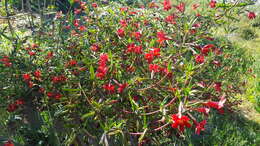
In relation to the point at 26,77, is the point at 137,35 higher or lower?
higher

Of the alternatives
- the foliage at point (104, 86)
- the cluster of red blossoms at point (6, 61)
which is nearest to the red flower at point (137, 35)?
the foliage at point (104, 86)

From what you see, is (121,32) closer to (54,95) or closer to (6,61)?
(54,95)

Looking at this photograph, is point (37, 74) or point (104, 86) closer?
point (104, 86)

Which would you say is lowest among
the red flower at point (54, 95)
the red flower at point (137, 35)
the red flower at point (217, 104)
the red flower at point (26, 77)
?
the red flower at point (54, 95)

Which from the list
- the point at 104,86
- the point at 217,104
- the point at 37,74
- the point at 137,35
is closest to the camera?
the point at 217,104

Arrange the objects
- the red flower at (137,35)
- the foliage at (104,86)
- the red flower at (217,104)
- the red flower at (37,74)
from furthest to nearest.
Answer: the red flower at (137,35) → the red flower at (37,74) → the foliage at (104,86) → the red flower at (217,104)

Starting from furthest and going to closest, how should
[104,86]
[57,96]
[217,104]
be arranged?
1. [57,96]
2. [104,86]
3. [217,104]

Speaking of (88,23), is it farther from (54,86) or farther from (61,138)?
(61,138)

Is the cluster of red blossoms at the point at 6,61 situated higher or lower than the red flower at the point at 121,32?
lower

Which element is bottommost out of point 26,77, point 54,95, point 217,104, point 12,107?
point 12,107

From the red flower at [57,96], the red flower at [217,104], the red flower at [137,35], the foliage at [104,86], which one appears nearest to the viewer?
the red flower at [217,104]

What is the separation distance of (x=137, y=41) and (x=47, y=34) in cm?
93

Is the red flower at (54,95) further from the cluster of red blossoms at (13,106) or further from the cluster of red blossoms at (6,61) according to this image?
the cluster of red blossoms at (6,61)

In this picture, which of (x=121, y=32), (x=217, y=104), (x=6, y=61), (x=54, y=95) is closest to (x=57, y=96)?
(x=54, y=95)
